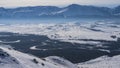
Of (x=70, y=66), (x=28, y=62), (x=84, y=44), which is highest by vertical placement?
(x=28, y=62)

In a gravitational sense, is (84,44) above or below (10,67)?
below

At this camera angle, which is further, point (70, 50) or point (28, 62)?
point (70, 50)

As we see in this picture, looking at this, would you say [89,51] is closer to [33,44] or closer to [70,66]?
[33,44]

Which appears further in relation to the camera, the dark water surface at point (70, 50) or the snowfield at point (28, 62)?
the dark water surface at point (70, 50)

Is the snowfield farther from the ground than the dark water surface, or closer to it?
farther from the ground

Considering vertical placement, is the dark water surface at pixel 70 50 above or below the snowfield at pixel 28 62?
below

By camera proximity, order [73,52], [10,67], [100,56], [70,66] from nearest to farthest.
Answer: [10,67] → [70,66] → [100,56] → [73,52]

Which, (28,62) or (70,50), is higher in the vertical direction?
(28,62)

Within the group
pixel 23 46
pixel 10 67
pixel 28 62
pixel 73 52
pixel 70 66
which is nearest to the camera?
pixel 10 67

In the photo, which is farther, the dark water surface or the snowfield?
the dark water surface

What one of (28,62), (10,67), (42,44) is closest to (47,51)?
(42,44)

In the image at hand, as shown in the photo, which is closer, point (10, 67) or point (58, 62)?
point (10, 67)
